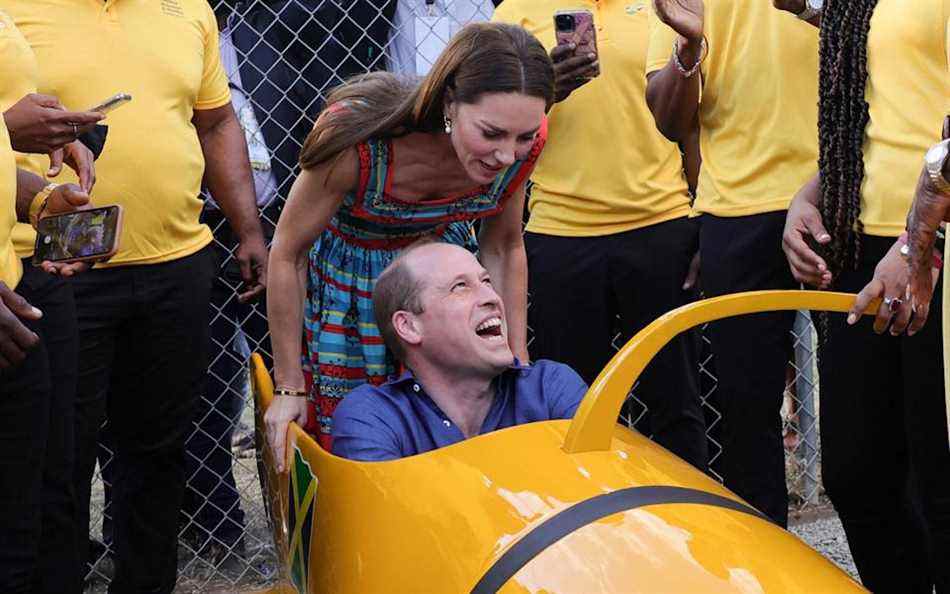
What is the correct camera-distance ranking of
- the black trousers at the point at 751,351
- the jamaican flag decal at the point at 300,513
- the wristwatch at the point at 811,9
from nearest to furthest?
the jamaican flag decal at the point at 300,513
the wristwatch at the point at 811,9
the black trousers at the point at 751,351

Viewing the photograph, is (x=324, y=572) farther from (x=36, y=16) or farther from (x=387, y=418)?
(x=36, y=16)

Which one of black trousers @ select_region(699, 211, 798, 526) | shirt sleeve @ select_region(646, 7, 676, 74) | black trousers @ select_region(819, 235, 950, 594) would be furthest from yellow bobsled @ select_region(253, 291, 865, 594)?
shirt sleeve @ select_region(646, 7, 676, 74)

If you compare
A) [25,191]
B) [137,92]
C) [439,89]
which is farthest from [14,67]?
[439,89]

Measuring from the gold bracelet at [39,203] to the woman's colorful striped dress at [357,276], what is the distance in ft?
2.22

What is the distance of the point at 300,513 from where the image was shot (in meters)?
2.77

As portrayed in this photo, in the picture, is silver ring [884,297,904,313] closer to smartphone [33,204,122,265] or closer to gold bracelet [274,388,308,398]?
gold bracelet [274,388,308,398]

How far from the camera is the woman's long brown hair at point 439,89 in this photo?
2943mm

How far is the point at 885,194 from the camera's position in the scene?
285 cm

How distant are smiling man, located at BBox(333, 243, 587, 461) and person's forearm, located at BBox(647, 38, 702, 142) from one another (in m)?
0.89

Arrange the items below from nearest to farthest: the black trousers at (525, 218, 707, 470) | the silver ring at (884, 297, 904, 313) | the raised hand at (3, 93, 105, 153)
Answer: the silver ring at (884, 297, 904, 313) → the raised hand at (3, 93, 105, 153) → the black trousers at (525, 218, 707, 470)

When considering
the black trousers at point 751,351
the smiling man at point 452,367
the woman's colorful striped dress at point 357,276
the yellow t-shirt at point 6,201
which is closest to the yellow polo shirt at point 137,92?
the woman's colorful striped dress at point 357,276

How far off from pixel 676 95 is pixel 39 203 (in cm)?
158

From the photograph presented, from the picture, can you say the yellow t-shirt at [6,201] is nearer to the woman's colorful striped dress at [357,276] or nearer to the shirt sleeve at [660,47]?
the woman's colorful striped dress at [357,276]

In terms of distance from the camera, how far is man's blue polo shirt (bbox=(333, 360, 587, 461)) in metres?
2.60
